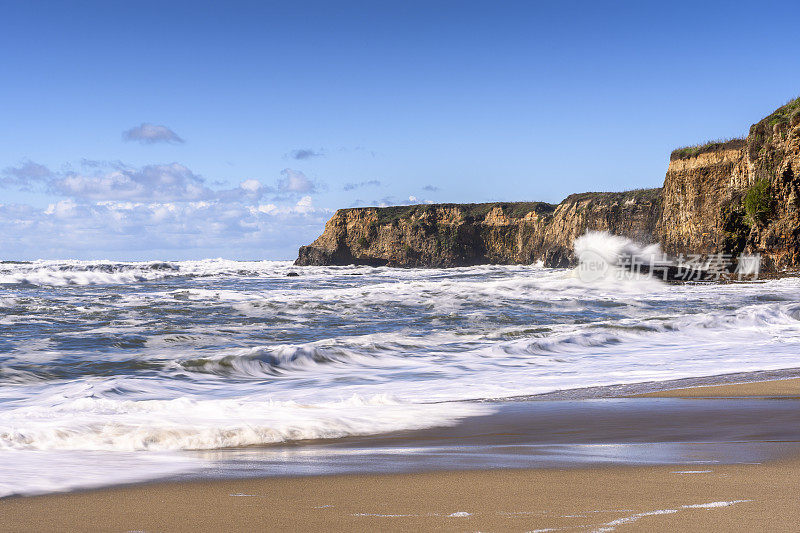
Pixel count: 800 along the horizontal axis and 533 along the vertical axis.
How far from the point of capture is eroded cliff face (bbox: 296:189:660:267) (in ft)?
272

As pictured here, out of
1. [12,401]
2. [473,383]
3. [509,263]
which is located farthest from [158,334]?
[509,263]

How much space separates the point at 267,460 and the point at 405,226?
282 feet

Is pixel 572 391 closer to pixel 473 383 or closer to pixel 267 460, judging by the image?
pixel 473 383

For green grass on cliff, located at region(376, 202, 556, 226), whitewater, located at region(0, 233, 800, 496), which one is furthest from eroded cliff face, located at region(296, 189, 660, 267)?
whitewater, located at region(0, 233, 800, 496)

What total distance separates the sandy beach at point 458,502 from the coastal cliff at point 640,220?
26692 millimetres

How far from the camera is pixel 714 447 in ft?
10.5

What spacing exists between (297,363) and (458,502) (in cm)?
548

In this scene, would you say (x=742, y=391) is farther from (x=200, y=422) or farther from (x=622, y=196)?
(x=622, y=196)

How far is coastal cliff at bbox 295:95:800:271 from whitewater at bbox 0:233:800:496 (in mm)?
12404

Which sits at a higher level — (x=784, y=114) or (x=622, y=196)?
(x=622, y=196)

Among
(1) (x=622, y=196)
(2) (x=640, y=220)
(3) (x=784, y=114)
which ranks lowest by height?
(2) (x=640, y=220)

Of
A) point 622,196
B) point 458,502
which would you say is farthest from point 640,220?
point 458,502

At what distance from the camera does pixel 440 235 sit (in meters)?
88.5

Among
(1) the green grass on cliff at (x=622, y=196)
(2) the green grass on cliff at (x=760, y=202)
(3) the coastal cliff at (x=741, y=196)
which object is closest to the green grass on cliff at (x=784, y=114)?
(3) the coastal cliff at (x=741, y=196)
